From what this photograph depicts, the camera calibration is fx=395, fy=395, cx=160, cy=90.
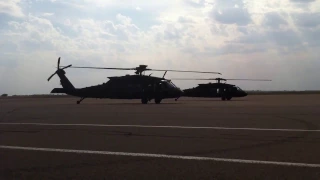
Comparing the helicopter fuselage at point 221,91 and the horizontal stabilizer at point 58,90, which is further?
the helicopter fuselage at point 221,91

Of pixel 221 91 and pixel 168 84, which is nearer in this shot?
pixel 168 84

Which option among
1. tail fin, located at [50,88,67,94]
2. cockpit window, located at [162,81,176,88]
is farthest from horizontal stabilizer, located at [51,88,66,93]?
cockpit window, located at [162,81,176,88]

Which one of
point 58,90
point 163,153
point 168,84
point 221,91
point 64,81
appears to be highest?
point 64,81

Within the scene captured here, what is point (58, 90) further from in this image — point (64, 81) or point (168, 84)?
point (168, 84)

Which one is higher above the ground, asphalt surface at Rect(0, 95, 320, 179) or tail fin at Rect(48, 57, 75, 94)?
tail fin at Rect(48, 57, 75, 94)

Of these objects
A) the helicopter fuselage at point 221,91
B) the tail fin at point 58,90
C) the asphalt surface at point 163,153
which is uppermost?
the helicopter fuselage at point 221,91

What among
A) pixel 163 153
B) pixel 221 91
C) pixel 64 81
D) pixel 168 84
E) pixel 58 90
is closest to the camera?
pixel 163 153

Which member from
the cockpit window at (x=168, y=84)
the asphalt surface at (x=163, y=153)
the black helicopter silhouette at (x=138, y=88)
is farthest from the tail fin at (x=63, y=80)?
the asphalt surface at (x=163, y=153)

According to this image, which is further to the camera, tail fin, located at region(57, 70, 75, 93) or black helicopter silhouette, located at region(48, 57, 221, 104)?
tail fin, located at region(57, 70, 75, 93)

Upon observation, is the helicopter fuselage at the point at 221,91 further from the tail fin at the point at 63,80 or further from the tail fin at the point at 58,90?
the tail fin at the point at 58,90

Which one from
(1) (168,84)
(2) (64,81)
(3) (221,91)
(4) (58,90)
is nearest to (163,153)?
(1) (168,84)

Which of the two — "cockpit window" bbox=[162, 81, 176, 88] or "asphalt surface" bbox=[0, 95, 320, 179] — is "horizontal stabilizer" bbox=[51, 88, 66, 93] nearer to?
"cockpit window" bbox=[162, 81, 176, 88]

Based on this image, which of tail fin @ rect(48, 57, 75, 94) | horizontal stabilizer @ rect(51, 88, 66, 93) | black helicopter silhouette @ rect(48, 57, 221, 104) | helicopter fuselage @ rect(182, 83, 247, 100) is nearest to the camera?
black helicopter silhouette @ rect(48, 57, 221, 104)

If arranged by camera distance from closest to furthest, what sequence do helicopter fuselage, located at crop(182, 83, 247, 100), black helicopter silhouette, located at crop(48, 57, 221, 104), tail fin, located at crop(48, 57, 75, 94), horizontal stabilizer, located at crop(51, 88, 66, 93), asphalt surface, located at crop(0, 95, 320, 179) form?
asphalt surface, located at crop(0, 95, 320, 179) → black helicopter silhouette, located at crop(48, 57, 221, 104) → horizontal stabilizer, located at crop(51, 88, 66, 93) → tail fin, located at crop(48, 57, 75, 94) → helicopter fuselage, located at crop(182, 83, 247, 100)
